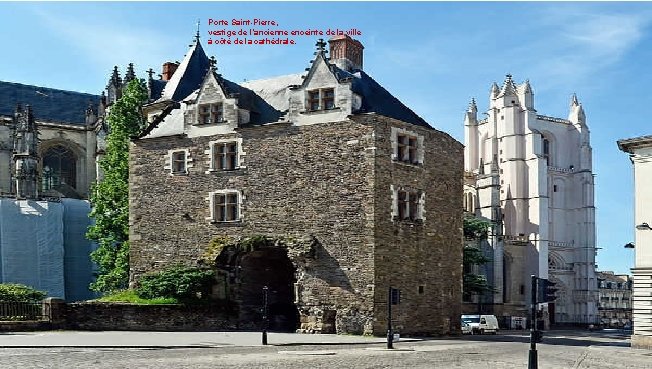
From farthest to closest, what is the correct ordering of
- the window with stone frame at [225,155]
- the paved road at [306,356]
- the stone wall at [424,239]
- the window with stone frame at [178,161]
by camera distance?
the window with stone frame at [178,161], the window with stone frame at [225,155], the stone wall at [424,239], the paved road at [306,356]

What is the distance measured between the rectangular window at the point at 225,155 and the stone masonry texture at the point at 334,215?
411 millimetres

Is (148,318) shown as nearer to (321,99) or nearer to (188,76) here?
(321,99)

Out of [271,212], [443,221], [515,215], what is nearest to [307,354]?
[271,212]

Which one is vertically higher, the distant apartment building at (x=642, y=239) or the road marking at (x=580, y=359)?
the distant apartment building at (x=642, y=239)

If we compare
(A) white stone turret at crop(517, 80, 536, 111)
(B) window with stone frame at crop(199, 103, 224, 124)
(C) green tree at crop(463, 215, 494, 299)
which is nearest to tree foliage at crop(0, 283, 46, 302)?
(B) window with stone frame at crop(199, 103, 224, 124)

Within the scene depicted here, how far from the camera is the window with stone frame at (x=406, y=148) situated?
35.8 metres

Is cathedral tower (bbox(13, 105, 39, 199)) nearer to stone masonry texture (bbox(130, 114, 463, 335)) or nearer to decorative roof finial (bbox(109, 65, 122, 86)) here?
decorative roof finial (bbox(109, 65, 122, 86))

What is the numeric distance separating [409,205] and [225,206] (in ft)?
26.7

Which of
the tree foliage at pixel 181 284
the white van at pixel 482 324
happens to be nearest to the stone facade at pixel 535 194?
the white van at pixel 482 324

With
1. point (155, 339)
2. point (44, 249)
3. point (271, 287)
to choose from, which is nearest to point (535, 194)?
point (44, 249)

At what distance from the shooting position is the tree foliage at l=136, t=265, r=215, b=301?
119 feet

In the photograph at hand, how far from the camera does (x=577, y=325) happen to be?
8300 cm

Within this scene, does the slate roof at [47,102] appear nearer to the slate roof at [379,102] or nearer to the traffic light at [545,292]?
the slate roof at [379,102]

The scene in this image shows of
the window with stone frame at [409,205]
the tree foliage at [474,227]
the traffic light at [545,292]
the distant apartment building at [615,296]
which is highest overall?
the window with stone frame at [409,205]
